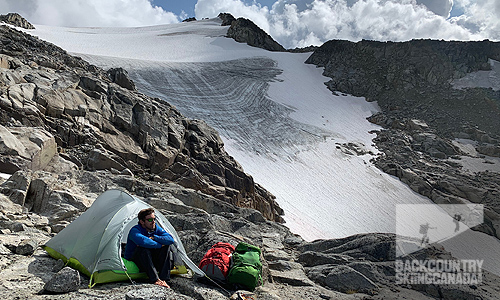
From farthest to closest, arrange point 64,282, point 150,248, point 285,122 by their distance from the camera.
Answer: point 285,122 < point 150,248 < point 64,282

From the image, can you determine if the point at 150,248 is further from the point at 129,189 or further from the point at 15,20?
the point at 15,20

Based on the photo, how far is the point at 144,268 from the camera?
550cm

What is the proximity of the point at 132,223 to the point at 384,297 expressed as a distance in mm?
5436

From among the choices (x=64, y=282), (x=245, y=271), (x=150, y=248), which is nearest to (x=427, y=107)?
(x=245, y=271)

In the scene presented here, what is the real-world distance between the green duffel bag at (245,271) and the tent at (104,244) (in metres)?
0.59

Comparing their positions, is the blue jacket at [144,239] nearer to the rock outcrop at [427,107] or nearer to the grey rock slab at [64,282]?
the grey rock slab at [64,282]

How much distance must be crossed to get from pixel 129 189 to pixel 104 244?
19.7 ft

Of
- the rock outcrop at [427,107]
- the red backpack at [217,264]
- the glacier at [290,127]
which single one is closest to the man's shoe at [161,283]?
the red backpack at [217,264]

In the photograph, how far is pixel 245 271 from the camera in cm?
610

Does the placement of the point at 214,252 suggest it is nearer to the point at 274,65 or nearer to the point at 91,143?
the point at 91,143

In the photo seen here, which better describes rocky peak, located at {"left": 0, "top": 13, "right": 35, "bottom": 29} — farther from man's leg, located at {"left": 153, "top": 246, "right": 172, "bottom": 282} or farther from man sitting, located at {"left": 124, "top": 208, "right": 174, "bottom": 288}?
man's leg, located at {"left": 153, "top": 246, "right": 172, "bottom": 282}

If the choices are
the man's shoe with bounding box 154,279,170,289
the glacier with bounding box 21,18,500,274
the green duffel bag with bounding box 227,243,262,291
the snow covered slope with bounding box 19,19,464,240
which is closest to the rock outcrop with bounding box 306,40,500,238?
the glacier with bounding box 21,18,500,274

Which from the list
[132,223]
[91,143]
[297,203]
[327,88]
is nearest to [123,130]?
[91,143]

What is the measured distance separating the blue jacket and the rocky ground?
0.63 m
